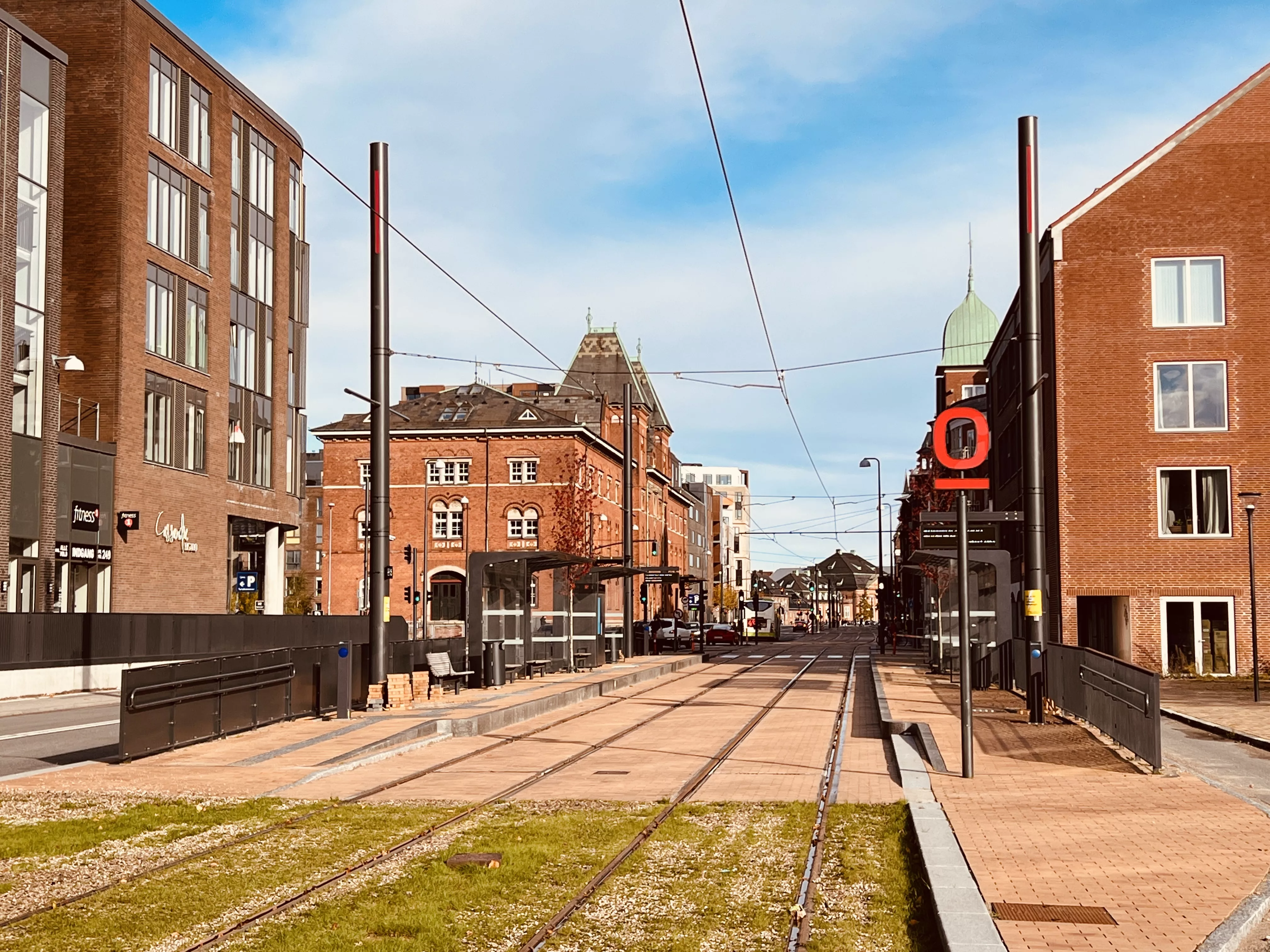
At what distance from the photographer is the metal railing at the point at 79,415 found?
4028 cm

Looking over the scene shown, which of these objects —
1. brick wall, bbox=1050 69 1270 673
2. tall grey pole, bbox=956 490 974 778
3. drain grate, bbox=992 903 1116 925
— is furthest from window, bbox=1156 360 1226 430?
drain grate, bbox=992 903 1116 925

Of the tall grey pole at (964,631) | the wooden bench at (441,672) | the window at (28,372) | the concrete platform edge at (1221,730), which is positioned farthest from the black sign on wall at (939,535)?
the window at (28,372)

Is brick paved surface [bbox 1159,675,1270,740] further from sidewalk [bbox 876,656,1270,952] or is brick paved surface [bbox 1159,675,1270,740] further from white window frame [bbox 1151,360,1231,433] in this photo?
white window frame [bbox 1151,360,1231,433]

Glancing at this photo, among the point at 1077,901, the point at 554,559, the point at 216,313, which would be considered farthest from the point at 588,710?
the point at 216,313

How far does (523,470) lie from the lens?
81.4 metres

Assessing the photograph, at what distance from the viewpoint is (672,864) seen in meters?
9.59

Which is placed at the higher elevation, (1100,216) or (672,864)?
(1100,216)

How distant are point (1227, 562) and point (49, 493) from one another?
3092 cm

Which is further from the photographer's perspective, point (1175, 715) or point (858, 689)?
point (858, 689)

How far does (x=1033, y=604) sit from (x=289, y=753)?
1009 centimetres

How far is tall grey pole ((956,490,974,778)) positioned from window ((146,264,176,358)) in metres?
33.3

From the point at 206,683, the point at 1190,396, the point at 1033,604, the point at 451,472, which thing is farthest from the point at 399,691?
the point at 451,472

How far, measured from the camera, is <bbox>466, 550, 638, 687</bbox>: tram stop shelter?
29.4m

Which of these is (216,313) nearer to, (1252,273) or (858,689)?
(858,689)
